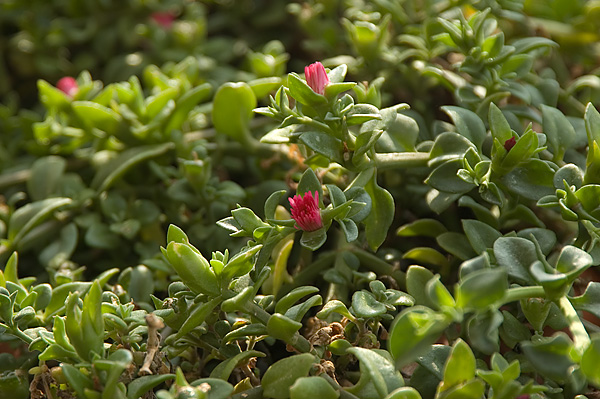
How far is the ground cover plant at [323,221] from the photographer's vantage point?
2.13ft

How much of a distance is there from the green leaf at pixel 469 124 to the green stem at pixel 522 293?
0.26 m

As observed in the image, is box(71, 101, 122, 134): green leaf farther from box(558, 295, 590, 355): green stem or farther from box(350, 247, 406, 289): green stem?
box(558, 295, 590, 355): green stem

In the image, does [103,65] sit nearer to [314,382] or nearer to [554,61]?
[554,61]

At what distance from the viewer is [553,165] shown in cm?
79

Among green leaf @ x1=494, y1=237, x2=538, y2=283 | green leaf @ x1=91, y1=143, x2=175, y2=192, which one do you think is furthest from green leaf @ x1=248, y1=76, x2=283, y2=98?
green leaf @ x1=494, y1=237, x2=538, y2=283

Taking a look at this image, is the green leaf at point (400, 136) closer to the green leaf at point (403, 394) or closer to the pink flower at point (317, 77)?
the pink flower at point (317, 77)

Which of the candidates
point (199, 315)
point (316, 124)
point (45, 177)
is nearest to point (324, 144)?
point (316, 124)

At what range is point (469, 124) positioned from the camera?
84cm

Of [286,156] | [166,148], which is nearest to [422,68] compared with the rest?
[286,156]

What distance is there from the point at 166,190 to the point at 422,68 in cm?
46

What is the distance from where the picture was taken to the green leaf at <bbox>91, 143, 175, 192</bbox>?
100 centimetres

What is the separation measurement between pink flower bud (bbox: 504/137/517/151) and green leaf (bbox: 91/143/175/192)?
0.53m

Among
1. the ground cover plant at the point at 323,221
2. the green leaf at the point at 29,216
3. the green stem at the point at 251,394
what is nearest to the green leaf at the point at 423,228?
the ground cover plant at the point at 323,221

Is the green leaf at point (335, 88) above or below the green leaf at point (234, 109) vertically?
above
